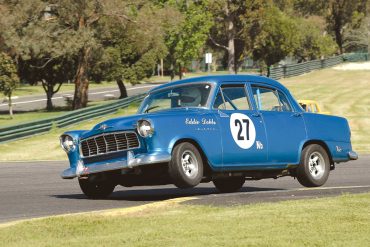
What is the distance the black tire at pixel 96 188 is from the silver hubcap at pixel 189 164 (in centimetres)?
168

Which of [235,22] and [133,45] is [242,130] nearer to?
[133,45]

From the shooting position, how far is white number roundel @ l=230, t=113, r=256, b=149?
12.8 m

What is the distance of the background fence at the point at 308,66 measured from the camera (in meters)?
70.8

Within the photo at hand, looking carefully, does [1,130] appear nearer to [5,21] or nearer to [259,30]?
[5,21]

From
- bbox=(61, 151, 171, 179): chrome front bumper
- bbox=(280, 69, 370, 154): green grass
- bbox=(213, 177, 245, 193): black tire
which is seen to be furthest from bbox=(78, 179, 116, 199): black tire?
bbox=(280, 69, 370, 154): green grass

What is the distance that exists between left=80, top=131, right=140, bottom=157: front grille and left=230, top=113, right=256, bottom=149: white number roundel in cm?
157

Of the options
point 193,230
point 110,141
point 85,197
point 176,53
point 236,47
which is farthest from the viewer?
point 236,47

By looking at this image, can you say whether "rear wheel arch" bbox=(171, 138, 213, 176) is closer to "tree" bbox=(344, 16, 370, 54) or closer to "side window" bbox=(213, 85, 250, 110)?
"side window" bbox=(213, 85, 250, 110)

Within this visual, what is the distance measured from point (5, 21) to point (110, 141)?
1512 inches

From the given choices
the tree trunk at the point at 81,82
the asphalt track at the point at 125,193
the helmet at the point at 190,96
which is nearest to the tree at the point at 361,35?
the tree trunk at the point at 81,82

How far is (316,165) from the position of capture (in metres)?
14.0

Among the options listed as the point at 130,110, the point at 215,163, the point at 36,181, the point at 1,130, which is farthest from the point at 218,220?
the point at 130,110

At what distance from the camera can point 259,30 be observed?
81500 mm

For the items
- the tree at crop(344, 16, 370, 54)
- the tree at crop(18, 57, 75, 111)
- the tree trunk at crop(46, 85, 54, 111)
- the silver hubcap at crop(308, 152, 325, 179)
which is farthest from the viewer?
the tree at crop(344, 16, 370, 54)
